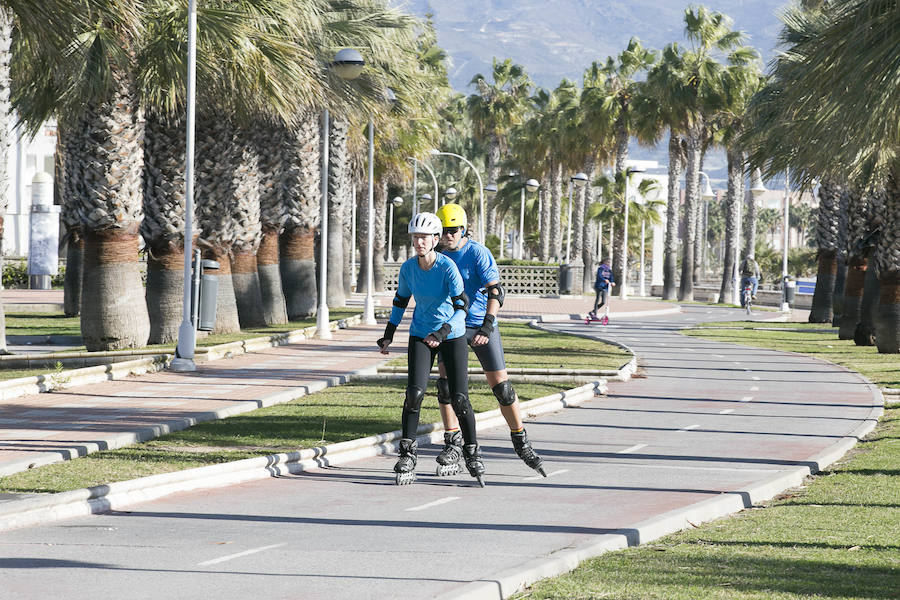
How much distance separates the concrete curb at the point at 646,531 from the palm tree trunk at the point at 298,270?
19.6 m

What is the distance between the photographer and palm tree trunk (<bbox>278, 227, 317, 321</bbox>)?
29.9m

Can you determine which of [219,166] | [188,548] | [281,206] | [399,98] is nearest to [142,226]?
[219,166]

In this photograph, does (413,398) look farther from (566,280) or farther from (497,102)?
(497,102)

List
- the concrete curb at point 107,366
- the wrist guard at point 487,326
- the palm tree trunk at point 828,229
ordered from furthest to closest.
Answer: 1. the palm tree trunk at point 828,229
2. the concrete curb at point 107,366
3. the wrist guard at point 487,326

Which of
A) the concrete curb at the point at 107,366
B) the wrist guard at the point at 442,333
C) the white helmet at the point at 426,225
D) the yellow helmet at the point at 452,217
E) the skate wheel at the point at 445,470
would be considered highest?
the yellow helmet at the point at 452,217

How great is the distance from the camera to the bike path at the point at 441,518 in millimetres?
6086

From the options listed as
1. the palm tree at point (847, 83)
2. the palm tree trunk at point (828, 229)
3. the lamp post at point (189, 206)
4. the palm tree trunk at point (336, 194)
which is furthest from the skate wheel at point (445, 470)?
the palm tree trunk at point (828, 229)

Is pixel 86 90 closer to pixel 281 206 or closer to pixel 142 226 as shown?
pixel 142 226

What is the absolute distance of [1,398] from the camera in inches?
545

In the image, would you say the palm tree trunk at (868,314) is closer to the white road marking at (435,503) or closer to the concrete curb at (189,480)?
the concrete curb at (189,480)

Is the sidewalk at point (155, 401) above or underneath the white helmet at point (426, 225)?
underneath

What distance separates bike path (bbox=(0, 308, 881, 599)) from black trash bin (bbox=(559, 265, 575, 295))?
42.7m

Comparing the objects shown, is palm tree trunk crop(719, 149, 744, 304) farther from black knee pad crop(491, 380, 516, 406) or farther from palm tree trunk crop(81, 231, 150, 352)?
black knee pad crop(491, 380, 516, 406)

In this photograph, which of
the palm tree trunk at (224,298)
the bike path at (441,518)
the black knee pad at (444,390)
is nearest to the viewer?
the bike path at (441,518)
